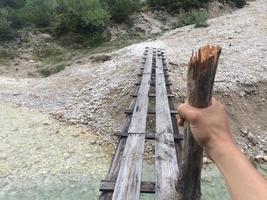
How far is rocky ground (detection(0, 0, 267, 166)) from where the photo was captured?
959cm

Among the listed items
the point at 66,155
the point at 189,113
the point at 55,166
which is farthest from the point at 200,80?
the point at 66,155

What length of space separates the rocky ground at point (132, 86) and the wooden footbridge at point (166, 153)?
2.59 metres

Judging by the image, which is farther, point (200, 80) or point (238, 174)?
point (200, 80)

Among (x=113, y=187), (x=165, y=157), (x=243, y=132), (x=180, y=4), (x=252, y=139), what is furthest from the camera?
(x=180, y=4)

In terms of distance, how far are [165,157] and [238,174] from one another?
3.17m

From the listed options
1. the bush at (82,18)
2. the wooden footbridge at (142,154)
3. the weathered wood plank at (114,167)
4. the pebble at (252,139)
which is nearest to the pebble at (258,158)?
the pebble at (252,139)

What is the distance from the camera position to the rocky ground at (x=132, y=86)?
31.5 feet

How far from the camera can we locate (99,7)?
22844 mm

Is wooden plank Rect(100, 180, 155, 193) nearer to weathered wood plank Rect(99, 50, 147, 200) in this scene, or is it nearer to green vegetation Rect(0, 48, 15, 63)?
weathered wood plank Rect(99, 50, 147, 200)

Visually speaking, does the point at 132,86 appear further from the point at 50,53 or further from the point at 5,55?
the point at 5,55

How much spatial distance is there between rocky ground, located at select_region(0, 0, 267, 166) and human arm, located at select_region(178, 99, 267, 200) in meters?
6.91

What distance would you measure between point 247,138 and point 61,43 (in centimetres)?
1435

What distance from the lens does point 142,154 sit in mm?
4895

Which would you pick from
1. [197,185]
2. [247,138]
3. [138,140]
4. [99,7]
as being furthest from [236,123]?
[99,7]
